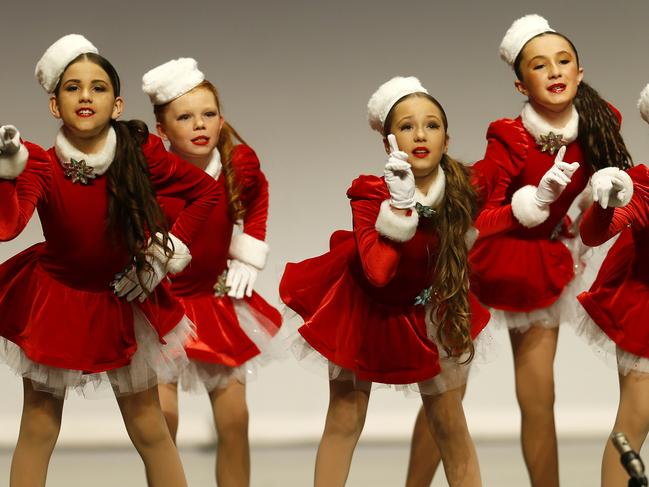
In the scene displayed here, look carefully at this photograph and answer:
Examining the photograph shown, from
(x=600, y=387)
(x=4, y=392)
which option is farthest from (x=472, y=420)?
(x=4, y=392)

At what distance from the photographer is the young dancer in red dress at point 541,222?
3775mm

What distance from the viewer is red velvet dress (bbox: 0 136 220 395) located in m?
3.23

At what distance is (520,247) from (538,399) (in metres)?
0.45

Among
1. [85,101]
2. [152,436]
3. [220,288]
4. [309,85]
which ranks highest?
[309,85]

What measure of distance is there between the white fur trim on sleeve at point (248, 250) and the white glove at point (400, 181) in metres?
0.97

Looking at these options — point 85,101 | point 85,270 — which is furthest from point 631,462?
point 85,101

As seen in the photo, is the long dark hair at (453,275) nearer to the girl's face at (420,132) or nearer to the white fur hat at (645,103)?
the girl's face at (420,132)

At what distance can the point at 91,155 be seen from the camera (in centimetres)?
324

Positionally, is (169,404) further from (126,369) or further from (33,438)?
(33,438)

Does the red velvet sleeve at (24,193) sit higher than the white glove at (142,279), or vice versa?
the red velvet sleeve at (24,193)

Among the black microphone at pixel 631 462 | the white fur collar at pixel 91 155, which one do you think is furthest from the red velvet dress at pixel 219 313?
the black microphone at pixel 631 462

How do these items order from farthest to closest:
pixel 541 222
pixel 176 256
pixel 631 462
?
→ pixel 541 222 < pixel 176 256 < pixel 631 462

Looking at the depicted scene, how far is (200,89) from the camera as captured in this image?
13.0 feet

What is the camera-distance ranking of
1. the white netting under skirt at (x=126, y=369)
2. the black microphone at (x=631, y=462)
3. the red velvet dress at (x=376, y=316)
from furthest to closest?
1. the red velvet dress at (x=376, y=316)
2. the white netting under skirt at (x=126, y=369)
3. the black microphone at (x=631, y=462)
